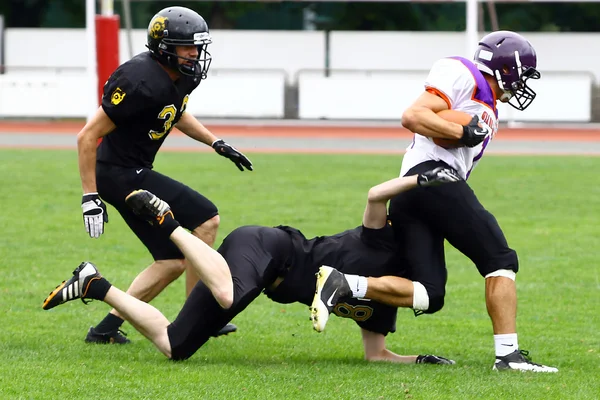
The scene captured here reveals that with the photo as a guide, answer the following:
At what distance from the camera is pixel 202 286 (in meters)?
5.39

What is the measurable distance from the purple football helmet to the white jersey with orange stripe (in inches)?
3.5

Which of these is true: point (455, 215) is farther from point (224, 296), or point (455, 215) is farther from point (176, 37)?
point (176, 37)

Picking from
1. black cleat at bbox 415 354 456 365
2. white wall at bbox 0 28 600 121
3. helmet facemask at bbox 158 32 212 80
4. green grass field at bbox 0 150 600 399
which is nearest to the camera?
green grass field at bbox 0 150 600 399

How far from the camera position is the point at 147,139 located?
5996mm

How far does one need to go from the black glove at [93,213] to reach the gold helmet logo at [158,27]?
0.89m

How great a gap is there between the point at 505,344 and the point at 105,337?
2124mm

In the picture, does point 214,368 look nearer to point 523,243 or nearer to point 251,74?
point 523,243

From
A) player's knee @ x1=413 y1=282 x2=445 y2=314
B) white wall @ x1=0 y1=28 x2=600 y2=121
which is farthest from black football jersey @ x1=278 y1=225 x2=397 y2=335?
white wall @ x1=0 y1=28 x2=600 y2=121

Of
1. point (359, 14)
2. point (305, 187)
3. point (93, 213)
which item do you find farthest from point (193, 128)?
point (359, 14)

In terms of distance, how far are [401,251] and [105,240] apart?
4.40m

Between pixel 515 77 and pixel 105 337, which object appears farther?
pixel 105 337

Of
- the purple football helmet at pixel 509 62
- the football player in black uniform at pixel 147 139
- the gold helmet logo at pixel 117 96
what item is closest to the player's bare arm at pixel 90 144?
the football player in black uniform at pixel 147 139

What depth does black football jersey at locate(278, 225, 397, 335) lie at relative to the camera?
5613 millimetres

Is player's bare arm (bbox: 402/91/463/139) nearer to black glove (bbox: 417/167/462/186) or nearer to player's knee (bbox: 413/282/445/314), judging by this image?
black glove (bbox: 417/167/462/186)
